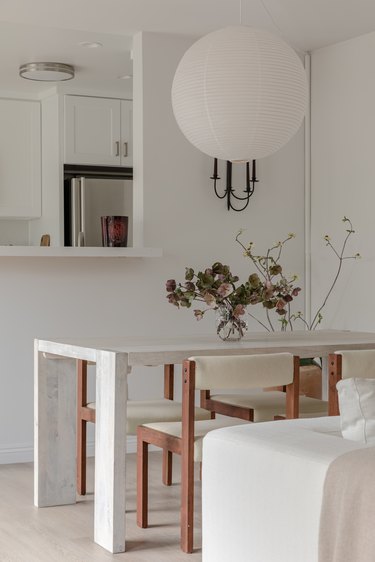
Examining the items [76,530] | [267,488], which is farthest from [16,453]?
[267,488]

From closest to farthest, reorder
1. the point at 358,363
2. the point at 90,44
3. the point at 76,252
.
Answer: the point at 358,363 → the point at 76,252 → the point at 90,44

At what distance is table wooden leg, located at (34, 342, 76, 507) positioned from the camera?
4.13m

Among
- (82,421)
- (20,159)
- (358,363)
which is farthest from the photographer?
(20,159)

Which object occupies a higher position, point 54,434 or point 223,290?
point 223,290

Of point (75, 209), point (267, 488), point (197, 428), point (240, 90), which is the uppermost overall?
point (240, 90)

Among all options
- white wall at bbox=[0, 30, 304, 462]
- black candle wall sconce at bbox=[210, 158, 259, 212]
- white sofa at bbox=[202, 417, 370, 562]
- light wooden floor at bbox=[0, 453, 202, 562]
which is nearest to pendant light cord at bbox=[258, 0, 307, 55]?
white wall at bbox=[0, 30, 304, 462]

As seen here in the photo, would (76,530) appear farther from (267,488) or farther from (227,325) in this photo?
(267,488)

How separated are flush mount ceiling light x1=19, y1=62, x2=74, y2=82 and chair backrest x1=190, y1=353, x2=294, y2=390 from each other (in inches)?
121

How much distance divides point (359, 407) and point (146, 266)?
10.8 ft

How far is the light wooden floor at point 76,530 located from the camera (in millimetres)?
3432

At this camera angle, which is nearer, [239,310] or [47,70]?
[239,310]

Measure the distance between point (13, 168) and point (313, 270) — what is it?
7.68ft


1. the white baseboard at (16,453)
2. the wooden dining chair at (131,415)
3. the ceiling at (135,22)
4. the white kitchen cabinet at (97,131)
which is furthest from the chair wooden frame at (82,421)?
the white kitchen cabinet at (97,131)

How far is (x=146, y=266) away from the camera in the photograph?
5504mm
